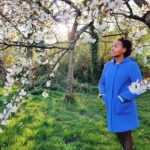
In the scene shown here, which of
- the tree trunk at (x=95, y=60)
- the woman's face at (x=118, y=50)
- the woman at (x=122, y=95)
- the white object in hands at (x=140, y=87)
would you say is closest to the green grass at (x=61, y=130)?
the woman at (x=122, y=95)

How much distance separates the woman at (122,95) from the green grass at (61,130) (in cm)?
126

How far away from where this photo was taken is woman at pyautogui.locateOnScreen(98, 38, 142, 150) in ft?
14.6

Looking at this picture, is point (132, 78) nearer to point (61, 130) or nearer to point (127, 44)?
point (127, 44)

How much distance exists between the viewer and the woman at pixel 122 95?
445cm

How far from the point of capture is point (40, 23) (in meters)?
5.60

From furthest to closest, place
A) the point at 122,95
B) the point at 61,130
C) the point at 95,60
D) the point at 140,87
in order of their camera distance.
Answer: the point at 95,60, the point at 61,130, the point at 122,95, the point at 140,87

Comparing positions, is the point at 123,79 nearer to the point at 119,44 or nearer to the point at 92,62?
the point at 119,44

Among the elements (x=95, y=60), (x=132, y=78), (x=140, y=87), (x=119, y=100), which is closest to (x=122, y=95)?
(x=119, y=100)

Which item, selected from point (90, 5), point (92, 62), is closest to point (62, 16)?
point (90, 5)

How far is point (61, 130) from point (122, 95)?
8.09ft

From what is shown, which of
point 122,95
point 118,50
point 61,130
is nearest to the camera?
point 122,95

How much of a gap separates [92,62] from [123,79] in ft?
40.8

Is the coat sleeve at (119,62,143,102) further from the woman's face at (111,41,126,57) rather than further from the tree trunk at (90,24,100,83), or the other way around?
the tree trunk at (90,24,100,83)

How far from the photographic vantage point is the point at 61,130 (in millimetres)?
6613
